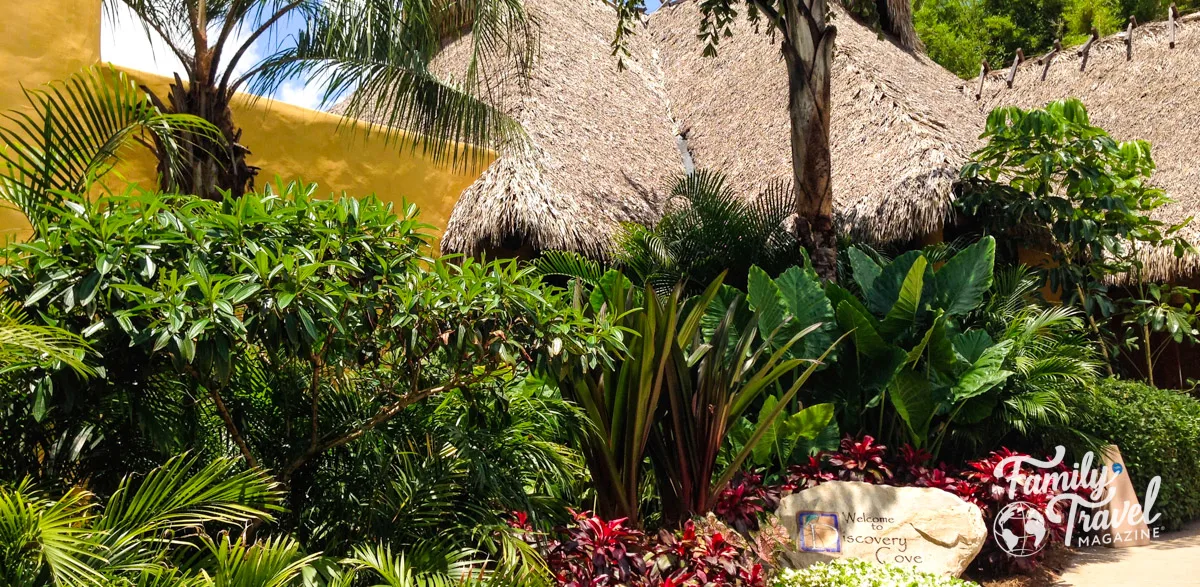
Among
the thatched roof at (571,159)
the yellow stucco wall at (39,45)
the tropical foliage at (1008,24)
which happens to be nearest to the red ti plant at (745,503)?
the thatched roof at (571,159)

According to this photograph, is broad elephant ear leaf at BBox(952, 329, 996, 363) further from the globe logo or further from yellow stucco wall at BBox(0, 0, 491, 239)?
yellow stucco wall at BBox(0, 0, 491, 239)

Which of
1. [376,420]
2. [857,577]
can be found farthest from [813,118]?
[376,420]

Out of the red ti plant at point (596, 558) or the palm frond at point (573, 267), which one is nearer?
the red ti plant at point (596, 558)

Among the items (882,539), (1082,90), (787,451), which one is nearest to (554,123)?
(787,451)

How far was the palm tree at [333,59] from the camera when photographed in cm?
593

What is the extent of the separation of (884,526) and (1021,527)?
3.31 feet

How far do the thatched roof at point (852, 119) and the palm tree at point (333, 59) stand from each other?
11.2 ft

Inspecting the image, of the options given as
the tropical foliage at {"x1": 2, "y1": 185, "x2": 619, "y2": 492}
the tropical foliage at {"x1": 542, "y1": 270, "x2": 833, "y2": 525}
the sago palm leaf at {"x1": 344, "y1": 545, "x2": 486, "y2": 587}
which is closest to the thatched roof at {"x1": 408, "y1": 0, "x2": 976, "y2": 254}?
the tropical foliage at {"x1": 542, "y1": 270, "x2": 833, "y2": 525}

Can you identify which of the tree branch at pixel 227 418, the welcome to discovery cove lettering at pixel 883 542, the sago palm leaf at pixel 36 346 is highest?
the sago palm leaf at pixel 36 346

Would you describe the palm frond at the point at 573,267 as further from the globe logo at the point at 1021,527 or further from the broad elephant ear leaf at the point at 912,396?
the globe logo at the point at 1021,527

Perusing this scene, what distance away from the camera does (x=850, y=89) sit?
1020cm

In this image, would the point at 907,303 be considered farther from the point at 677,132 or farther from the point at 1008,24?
the point at 1008,24

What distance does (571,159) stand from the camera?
8.92m

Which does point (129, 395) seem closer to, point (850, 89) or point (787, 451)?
point (787, 451)
